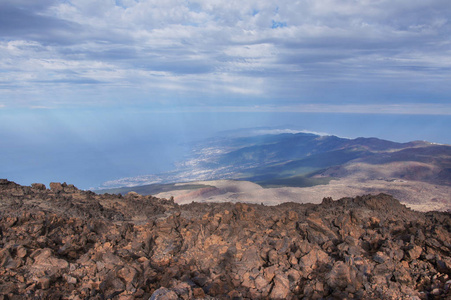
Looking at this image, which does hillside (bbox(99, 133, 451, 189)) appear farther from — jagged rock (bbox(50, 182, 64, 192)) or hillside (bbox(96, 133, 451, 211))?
jagged rock (bbox(50, 182, 64, 192))

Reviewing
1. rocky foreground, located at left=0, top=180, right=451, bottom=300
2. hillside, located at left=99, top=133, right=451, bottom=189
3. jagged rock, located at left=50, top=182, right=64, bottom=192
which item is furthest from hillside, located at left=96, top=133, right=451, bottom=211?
rocky foreground, located at left=0, top=180, right=451, bottom=300

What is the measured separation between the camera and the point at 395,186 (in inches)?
1689

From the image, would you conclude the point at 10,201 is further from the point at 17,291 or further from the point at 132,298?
the point at 132,298

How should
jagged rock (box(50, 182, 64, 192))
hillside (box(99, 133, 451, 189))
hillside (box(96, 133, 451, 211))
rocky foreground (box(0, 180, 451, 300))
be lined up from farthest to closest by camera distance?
hillside (box(99, 133, 451, 189))
hillside (box(96, 133, 451, 211))
jagged rock (box(50, 182, 64, 192))
rocky foreground (box(0, 180, 451, 300))

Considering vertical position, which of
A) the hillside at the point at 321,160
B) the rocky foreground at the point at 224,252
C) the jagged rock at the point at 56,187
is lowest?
the hillside at the point at 321,160

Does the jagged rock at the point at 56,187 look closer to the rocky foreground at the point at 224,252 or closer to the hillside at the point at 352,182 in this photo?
the rocky foreground at the point at 224,252

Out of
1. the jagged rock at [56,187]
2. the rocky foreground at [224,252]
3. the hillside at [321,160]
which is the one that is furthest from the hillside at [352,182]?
the rocky foreground at [224,252]

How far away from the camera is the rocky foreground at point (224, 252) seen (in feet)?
21.1

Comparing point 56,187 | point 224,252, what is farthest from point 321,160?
point 224,252

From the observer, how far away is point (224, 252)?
8234 millimetres

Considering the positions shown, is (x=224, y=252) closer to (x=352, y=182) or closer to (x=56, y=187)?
(x=56, y=187)

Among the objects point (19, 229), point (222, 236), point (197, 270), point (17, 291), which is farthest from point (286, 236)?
point (19, 229)

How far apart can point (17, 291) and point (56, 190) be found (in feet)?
24.0

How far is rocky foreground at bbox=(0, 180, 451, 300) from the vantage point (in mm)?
6422
